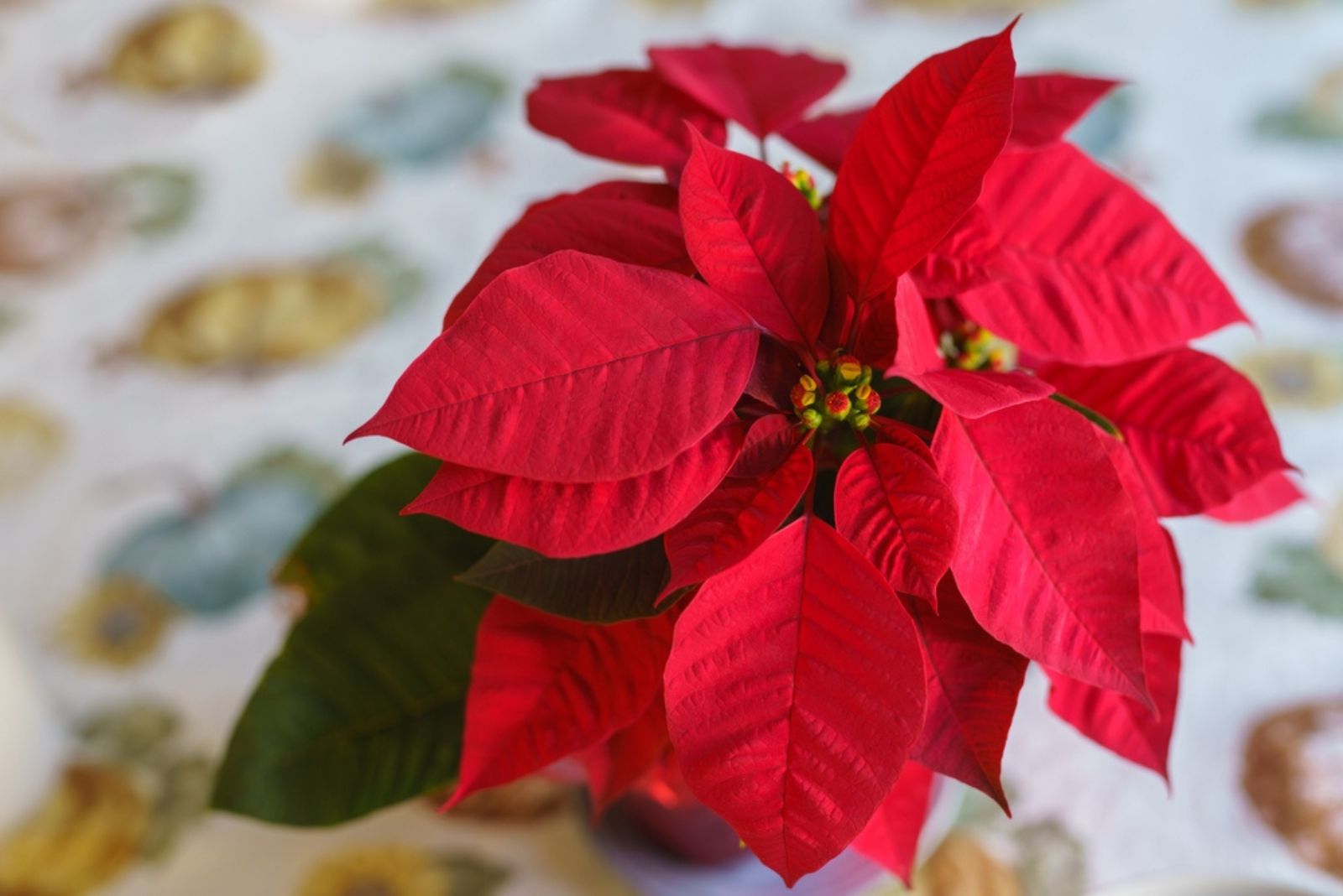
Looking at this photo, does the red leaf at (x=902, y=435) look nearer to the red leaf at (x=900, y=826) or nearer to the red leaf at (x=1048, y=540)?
the red leaf at (x=1048, y=540)

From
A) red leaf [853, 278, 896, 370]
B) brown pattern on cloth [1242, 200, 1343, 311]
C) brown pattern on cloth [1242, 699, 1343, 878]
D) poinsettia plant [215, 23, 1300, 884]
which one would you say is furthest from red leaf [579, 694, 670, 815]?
brown pattern on cloth [1242, 200, 1343, 311]

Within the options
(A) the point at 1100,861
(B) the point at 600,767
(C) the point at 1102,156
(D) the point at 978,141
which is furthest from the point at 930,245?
(C) the point at 1102,156

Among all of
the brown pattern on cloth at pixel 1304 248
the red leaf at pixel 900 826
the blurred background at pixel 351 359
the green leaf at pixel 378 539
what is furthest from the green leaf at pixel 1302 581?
the green leaf at pixel 378 539

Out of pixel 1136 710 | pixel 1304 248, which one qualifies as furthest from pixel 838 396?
pixel 1304 248

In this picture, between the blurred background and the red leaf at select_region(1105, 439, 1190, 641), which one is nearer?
the red leaf at select_region(1105, 439, 1190, 641)

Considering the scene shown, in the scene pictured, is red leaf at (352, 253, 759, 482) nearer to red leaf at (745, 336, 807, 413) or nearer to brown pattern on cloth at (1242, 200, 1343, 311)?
red leaf at (745, 336, 807, 413)

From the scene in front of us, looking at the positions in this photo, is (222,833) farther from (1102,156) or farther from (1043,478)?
(1102,156)

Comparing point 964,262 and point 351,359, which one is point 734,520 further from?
point 351,359
